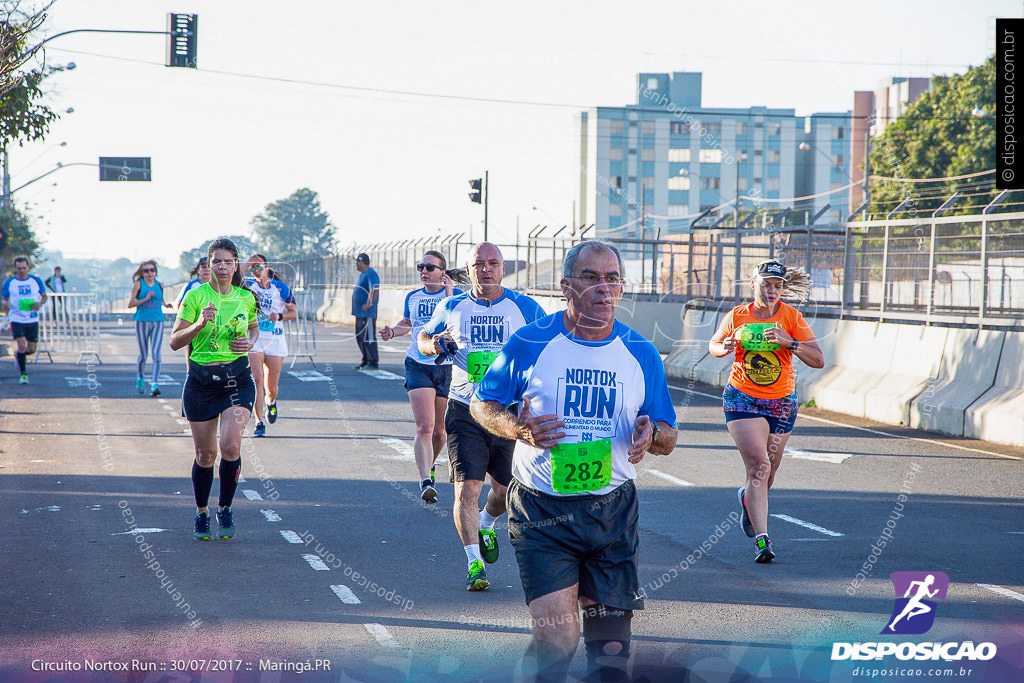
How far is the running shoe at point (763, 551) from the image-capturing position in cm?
720

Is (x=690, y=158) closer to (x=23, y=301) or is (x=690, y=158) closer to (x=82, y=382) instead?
(x=82, y=382)

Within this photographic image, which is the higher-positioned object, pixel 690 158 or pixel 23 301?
pixel 690 158

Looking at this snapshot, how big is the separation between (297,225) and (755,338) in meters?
124

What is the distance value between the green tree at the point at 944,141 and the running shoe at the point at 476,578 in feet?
135

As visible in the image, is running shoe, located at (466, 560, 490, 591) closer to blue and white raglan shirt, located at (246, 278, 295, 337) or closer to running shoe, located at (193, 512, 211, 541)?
running shoe, located at (193, 512, 211, 541)

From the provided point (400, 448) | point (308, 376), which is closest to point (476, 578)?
point (400, 448)

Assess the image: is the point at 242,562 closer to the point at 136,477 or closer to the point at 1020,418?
the point at 136,477

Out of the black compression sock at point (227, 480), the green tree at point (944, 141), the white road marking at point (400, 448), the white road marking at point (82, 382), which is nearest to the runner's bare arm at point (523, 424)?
the black compression sock at point (227, 480)

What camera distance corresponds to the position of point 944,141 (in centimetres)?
4794

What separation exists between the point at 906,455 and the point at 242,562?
781cm

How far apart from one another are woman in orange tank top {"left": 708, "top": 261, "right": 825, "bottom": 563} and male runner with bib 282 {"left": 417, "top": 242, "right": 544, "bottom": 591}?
4.95ft

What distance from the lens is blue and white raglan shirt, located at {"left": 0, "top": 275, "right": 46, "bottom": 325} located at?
730 inches

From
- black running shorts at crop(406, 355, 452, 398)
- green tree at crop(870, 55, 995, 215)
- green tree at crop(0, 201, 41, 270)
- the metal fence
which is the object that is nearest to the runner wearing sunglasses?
black running shorts at crop(406, 355, 452, 398)

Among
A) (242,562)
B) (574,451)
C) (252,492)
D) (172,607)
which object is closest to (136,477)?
(252,492)
